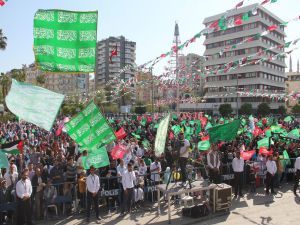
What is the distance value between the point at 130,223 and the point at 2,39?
138ft

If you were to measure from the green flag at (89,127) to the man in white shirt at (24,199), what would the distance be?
1.70m

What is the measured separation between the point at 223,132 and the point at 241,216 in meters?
3.29

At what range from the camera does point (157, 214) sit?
38.5ft

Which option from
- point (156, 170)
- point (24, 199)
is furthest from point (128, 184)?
point (24, 199)

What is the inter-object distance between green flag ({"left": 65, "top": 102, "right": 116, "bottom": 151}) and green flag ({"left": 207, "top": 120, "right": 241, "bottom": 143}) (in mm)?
4466

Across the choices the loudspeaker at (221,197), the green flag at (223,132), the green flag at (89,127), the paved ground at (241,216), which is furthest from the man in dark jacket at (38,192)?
the green flag at (223,132)

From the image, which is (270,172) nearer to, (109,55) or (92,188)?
(92,188)

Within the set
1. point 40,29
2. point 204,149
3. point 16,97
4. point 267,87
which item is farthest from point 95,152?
point 267,87

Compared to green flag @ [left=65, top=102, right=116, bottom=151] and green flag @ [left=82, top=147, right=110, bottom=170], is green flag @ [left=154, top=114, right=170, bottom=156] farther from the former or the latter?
Answer: green flag @ [left=82, top=147, right=110, bottom=170]

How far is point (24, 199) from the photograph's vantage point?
9969 millimetres

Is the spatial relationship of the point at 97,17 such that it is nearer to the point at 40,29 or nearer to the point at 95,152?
the point at 40,29

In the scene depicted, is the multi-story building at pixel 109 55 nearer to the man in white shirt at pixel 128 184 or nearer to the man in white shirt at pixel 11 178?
the man in white shirt at pixel 128 184

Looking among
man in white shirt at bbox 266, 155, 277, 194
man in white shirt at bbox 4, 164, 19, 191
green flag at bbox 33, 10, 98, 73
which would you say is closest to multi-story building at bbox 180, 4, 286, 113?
man in white shirt at bbox 266, 155, 277, 194

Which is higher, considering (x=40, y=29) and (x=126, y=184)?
(x=40, y=29)
